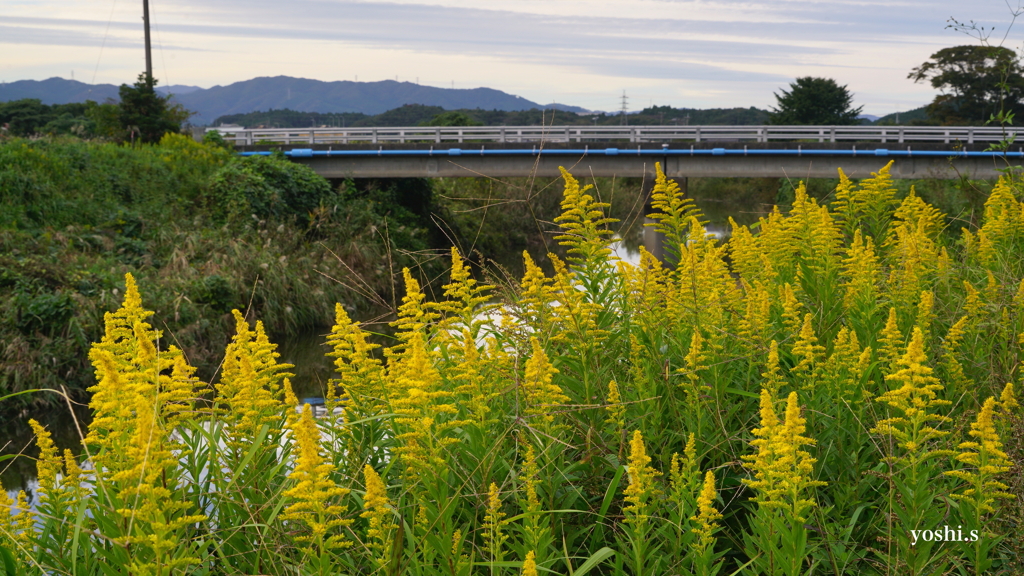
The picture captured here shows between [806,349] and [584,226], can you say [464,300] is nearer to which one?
[584,226]

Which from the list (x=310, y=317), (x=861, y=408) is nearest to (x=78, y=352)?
(x=310, y=317)

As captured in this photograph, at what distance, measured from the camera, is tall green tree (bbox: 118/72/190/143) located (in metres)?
26.1

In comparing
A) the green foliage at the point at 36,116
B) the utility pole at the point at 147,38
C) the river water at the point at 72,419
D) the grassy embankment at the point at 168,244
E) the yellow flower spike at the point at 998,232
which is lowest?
the river water at the point at 72,419

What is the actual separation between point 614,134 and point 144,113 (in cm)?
1612

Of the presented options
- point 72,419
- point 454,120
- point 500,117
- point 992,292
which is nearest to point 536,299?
point 992,292

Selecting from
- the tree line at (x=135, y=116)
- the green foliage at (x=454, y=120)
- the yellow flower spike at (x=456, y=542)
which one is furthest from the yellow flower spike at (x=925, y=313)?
the green foliage at (x=454, y=120)

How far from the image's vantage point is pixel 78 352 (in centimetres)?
1248

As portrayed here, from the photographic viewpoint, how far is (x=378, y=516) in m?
2.72

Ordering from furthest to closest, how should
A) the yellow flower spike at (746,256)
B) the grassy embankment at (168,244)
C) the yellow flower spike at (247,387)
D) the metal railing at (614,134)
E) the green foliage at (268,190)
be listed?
the metal railing at (614,134) < the green foliage at (268,190) < the grassy embankment at (168,244) < the yellow flower spike at (746,256) < the yellow flower spike at (247,387)

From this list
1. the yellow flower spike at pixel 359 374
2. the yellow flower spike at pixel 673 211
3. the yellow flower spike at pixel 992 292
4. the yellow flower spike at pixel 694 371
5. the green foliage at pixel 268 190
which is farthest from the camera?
the green foliage at pixel 268 190

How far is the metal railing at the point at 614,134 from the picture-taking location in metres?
27.0

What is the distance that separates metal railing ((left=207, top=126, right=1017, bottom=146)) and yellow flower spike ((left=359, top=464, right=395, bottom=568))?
2370 centimetres

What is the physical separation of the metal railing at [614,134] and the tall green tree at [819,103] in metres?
15.4

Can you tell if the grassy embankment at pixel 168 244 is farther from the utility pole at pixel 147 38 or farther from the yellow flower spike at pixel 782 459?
the yellow flower spike at pixel 782 459
